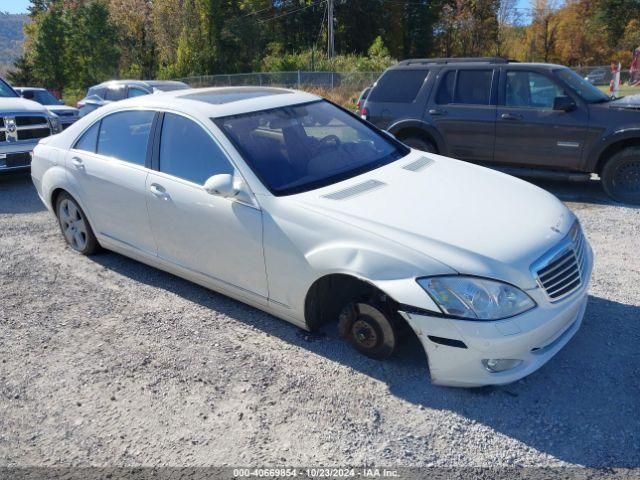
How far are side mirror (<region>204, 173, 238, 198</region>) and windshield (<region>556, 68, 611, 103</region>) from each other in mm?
5430

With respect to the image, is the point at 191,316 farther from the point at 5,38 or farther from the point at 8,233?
the point at 5,38

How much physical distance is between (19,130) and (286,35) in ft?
144

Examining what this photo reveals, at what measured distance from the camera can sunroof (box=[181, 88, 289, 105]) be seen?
4.59 metres

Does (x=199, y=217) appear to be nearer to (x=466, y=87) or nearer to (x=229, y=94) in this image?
(x=229, y=94)

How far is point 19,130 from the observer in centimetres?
891

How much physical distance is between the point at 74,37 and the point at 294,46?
20888 millimetres

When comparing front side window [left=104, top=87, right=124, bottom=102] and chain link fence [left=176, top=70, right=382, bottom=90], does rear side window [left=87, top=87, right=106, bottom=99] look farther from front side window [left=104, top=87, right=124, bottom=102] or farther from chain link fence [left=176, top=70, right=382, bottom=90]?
chain link fence [left=176, top=70, right=382, bottom=90]

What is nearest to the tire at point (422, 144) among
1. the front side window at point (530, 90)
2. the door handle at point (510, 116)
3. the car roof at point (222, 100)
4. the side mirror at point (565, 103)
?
the door handle at point (510, 116)

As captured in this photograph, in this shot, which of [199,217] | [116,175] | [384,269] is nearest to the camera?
[384,269]

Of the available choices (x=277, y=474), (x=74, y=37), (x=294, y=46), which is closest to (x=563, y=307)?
(x=277, y=474)

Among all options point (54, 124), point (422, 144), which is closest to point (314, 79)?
point (54, 124)

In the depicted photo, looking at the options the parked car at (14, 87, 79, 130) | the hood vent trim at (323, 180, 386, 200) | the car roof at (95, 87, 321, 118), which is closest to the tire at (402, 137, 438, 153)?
the car roof at (95, 87, 321, 118)

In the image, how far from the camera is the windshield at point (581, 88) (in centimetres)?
734

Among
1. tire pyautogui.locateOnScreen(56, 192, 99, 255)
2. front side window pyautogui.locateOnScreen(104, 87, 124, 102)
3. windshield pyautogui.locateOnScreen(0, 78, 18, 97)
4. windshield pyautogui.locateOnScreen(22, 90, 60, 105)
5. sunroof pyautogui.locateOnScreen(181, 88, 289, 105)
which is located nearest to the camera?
sunroof pyautogui.locateOnScreen(181, 88, 289, 105)
